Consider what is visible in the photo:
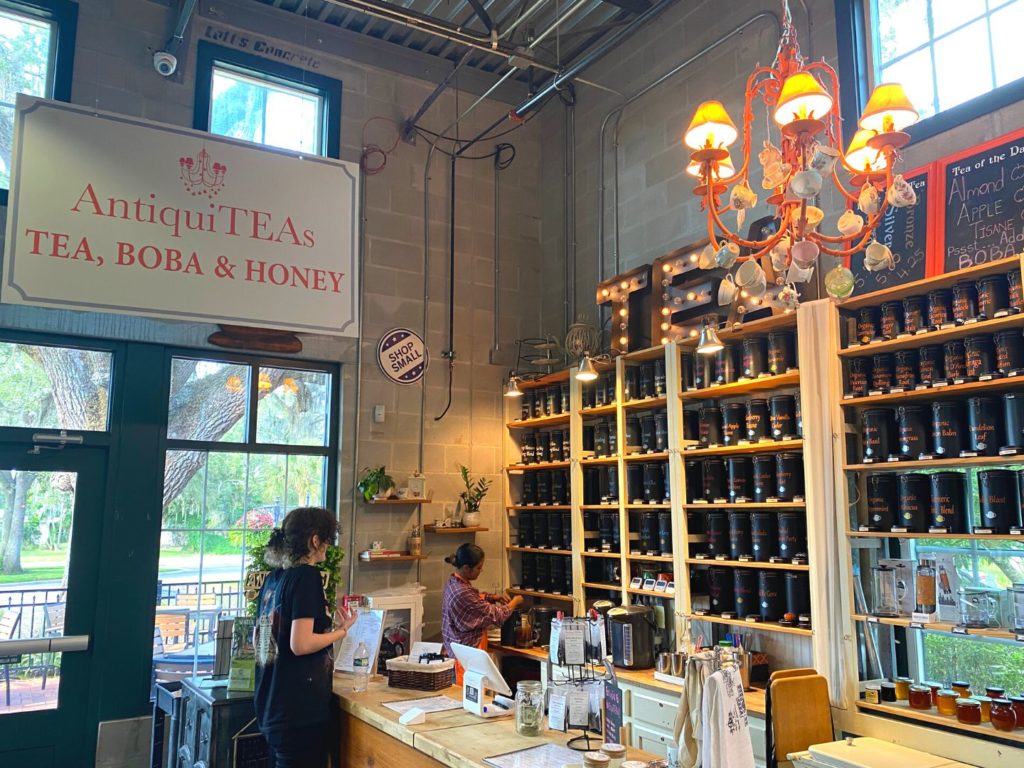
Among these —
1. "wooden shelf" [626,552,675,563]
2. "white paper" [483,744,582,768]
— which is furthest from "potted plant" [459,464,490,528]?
"white paper" [483,744,582,768]

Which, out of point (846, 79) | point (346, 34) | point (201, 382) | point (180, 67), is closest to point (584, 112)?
point (346, 34)

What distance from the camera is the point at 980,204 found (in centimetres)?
387

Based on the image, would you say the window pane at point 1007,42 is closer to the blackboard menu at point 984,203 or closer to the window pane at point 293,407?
the blackboard menu at point 984,203

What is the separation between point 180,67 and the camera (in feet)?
18.9

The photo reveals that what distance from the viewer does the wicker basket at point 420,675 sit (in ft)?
12.8

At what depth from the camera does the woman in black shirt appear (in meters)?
3.43

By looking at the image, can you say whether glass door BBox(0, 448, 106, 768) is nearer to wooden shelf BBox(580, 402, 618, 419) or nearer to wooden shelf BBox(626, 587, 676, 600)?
wooden shelf BBox(580, 402, 618, 419)

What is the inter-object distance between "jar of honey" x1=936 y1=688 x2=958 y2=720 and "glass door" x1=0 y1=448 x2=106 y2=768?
4.68 m

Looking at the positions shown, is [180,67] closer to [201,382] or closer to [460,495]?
[201,382]

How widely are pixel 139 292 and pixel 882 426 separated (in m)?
3.96

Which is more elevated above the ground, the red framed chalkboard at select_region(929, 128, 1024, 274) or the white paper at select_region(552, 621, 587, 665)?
the red framed chalkboard at select_region(929, 128, 1024, 274)

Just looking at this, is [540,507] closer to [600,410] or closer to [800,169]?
[600,410]

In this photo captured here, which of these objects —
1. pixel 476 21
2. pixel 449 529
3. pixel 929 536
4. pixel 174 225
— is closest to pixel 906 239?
pixel 929 536

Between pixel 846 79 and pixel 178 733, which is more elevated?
pixel 846 79
